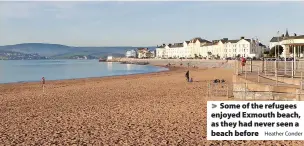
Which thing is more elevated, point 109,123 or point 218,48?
point 218,48

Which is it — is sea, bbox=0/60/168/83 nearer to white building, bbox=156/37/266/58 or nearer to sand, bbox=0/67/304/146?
sand, bbox=0/67/304/146

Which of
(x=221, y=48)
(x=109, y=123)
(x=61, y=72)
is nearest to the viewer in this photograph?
(x=109, y=123)

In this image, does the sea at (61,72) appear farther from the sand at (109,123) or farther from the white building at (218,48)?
the white building at (218,48)

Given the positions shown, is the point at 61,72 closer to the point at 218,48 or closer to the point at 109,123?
the point at 109,123

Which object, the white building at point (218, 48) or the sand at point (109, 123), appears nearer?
the sand at point (109, 123)

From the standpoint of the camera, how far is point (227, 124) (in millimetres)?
8352
